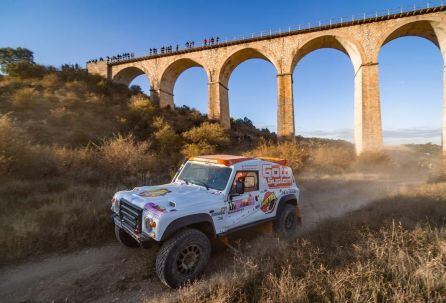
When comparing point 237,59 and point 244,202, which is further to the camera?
point 237,59

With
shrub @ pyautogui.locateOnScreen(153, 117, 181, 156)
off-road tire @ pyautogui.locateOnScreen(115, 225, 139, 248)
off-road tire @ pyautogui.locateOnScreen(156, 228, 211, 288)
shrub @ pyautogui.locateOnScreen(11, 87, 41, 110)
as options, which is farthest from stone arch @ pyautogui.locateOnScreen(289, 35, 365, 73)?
shrub @ pyautogui.locateOnScreen(11, 87, 41, 110)

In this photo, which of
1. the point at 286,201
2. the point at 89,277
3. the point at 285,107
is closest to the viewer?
the point at 89,277

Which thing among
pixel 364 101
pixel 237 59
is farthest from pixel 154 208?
pixel 237 59

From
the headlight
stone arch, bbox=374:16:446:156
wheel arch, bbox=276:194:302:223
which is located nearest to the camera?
the headlight

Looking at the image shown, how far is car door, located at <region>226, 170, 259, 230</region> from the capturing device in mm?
4223

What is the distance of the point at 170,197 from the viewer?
387cm

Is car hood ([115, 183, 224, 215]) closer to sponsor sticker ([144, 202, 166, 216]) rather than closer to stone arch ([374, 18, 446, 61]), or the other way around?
sponsor sticker ([144, 202, 166, 216])

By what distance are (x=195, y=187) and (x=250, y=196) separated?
1.14 metres

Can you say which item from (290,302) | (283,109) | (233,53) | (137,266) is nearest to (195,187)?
(137,266)

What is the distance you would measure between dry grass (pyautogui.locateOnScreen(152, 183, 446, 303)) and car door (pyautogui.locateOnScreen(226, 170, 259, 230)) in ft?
2.03

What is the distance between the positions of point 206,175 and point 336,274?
2.80 meters

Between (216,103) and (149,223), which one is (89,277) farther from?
(216,103)

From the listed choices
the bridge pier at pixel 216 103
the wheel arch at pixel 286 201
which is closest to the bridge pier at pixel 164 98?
the bridge pier at pixel 216 103

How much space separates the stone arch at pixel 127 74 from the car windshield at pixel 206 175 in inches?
1113
